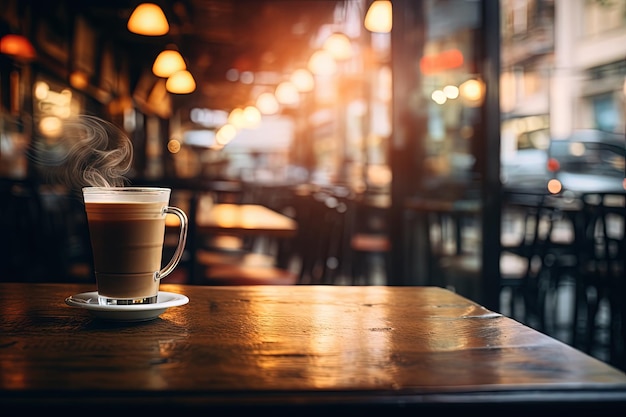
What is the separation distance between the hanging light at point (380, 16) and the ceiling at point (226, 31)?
265cm

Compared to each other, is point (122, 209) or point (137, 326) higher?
point (122, 209)

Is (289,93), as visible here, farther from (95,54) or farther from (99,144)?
(99,144)

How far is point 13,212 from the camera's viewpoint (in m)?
3.53

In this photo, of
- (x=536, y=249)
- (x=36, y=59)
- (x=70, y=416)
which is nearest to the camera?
(x=70, y=416)

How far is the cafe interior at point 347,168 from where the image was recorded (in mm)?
3270

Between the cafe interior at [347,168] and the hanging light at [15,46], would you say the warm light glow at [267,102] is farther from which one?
the hanging light at [15,46]

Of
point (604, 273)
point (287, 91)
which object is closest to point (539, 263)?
point (604, 273)

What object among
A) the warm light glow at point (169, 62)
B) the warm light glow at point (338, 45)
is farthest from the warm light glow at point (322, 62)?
the warm light glow at point (169, 62)

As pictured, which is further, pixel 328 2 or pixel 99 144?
pixel 328 2

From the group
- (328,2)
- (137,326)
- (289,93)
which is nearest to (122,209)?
(137,326)

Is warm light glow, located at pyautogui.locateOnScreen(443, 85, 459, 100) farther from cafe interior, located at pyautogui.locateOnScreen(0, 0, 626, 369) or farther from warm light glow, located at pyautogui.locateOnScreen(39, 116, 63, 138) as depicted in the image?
warm light glow, located at pyautogui.locateOnScreen(39, 116, 63, 138)

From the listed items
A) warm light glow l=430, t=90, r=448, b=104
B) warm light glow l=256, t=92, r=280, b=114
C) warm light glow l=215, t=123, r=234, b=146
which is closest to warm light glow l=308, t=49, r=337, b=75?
warm light glow l=430, t=90, r=448, b=104

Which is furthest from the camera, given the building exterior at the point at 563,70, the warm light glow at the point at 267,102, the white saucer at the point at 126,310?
the building exterior at the point at 563,70

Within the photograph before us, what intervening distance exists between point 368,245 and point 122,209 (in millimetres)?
4050
